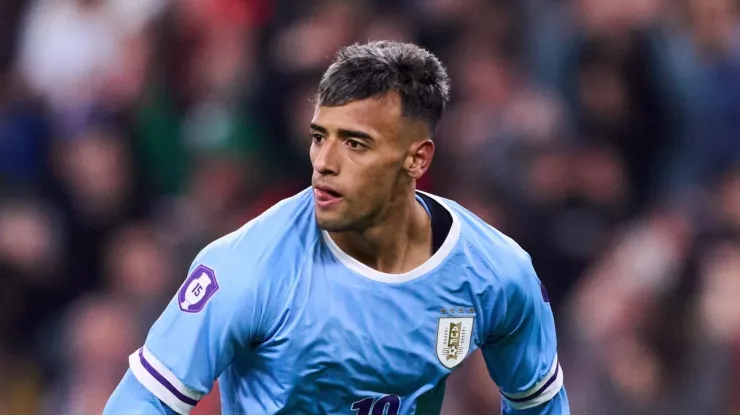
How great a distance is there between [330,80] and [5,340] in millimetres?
3079

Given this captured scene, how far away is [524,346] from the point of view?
3223mm

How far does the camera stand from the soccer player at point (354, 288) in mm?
2799

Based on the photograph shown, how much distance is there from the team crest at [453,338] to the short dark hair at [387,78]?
1.70 ft

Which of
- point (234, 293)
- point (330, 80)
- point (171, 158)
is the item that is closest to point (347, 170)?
point (330, 80)

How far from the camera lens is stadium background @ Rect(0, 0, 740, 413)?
532cm

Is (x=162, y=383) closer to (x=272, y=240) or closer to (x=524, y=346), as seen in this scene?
(x=272, y=240)

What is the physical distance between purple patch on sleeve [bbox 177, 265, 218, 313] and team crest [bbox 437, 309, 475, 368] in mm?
611

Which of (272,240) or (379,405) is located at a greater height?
(272,240)

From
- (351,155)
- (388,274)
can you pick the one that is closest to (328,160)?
(351,155)

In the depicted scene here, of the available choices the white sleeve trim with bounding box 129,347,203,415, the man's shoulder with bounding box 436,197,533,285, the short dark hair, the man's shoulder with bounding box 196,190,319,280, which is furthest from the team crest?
the white sleeve trim with bounding box 129,347,203,415

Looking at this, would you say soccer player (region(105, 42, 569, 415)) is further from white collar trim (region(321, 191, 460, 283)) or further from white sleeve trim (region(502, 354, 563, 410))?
white sleeve trim (region(502, 354, 563, 410))

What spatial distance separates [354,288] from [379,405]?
33cm

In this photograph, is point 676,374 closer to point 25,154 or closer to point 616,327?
point 616,327

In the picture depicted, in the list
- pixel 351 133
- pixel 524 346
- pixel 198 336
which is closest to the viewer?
pixel 198 336
